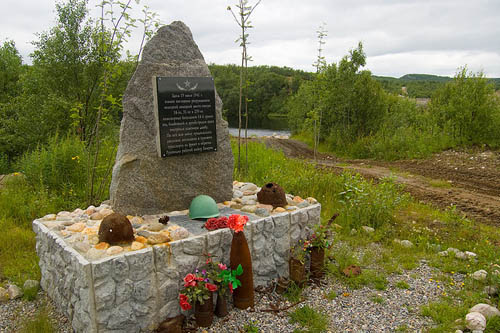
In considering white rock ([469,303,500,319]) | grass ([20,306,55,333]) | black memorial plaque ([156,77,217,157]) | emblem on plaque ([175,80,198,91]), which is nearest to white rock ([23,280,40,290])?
grass ([20,306,55,333])

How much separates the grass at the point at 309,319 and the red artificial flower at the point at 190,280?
40.5 inches

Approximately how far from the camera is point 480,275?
14.0 ft

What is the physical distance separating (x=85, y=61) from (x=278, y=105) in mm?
39083

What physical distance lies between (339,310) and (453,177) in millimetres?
7281

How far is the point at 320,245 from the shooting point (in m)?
4.44

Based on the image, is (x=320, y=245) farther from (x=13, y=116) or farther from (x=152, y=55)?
(x=13, y=116)

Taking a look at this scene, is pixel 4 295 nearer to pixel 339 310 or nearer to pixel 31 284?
pixel 31 284

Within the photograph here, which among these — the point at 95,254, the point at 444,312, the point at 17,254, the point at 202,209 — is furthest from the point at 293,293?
the point at 17,254

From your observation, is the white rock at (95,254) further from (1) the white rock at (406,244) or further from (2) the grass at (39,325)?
(1) the white rock at (406,244)

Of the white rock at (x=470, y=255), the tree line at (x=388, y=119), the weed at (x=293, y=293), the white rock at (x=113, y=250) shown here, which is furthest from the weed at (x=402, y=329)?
the tree line at (x=388, y=119)

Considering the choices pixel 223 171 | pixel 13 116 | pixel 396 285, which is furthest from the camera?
pixel 13 116

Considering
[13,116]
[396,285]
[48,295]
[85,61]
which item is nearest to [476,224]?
[396,285]

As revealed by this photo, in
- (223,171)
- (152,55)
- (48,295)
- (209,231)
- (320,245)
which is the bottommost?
(48,295)

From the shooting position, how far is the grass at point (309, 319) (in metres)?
3.52
